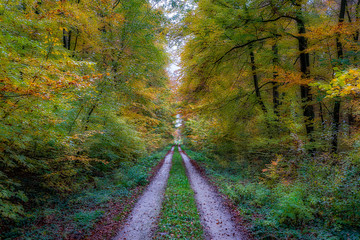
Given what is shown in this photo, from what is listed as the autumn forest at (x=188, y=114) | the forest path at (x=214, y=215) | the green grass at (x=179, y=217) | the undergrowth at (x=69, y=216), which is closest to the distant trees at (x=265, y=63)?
the autumn forest at (x=188, y=114)

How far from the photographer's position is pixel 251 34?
20.5 ft

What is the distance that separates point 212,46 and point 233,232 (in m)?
6.18

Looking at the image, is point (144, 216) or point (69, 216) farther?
point (144, 216)

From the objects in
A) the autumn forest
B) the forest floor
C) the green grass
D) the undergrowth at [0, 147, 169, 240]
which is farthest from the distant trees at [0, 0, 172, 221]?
the green grass

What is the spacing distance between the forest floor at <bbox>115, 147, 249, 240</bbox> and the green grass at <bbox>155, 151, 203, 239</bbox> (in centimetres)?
18

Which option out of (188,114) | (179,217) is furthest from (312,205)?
(188,114)

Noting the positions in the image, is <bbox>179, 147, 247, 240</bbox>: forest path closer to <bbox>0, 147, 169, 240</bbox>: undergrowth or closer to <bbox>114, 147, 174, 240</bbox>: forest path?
<bbox>114, 147, 174, 240</bbox>: forest path

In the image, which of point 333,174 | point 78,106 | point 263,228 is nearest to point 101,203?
point 78,106

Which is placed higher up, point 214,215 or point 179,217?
point 179,217

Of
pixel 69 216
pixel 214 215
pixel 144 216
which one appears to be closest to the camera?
pixel 69 216

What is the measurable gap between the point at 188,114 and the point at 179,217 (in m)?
4.47

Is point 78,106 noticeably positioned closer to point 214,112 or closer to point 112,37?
point 112,37

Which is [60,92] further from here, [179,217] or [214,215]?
[214,215]

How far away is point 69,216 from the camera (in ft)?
Result: 17.7
